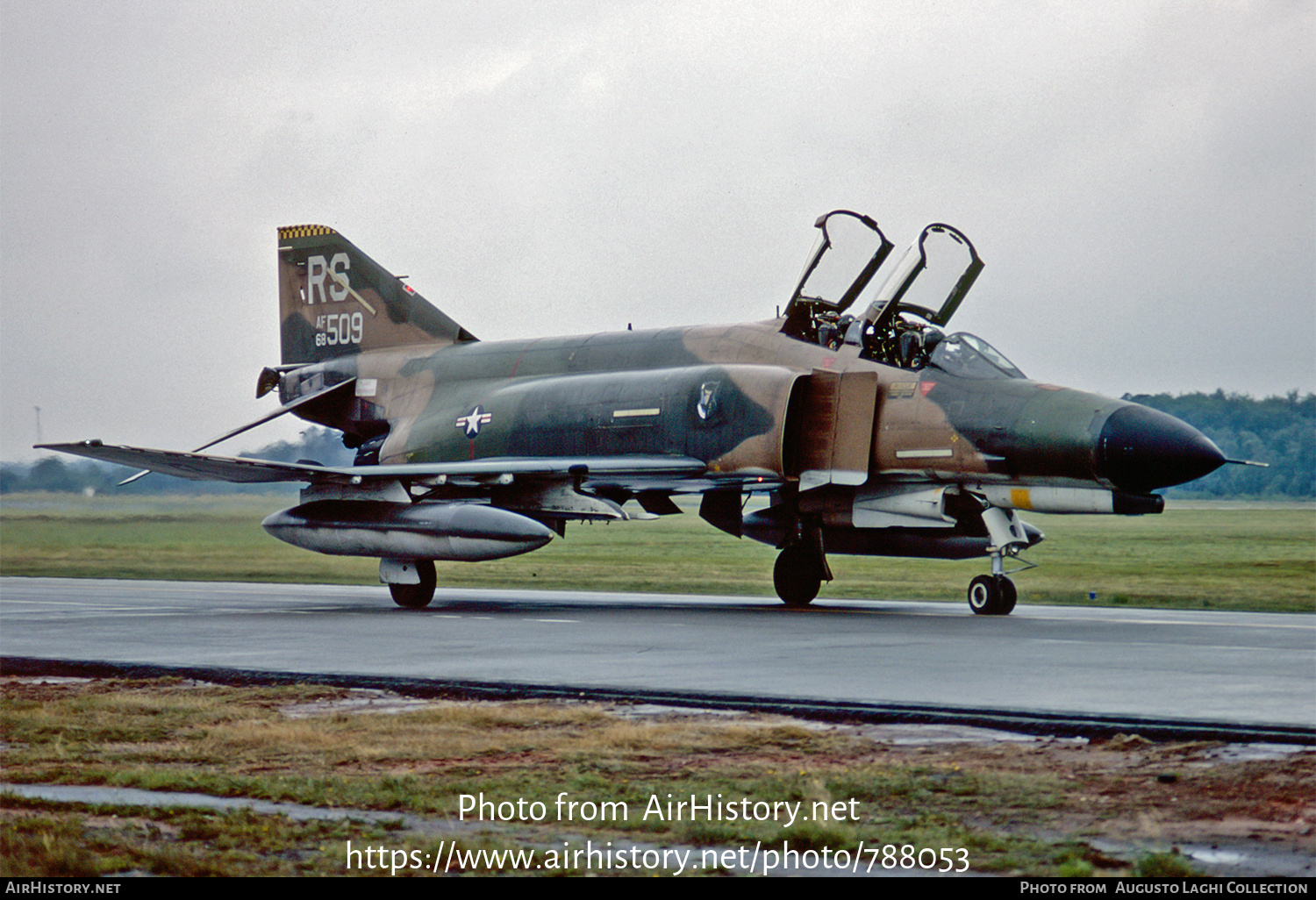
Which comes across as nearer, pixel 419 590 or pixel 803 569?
pixel 803 569

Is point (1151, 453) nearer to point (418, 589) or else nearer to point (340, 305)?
point (418, 589)

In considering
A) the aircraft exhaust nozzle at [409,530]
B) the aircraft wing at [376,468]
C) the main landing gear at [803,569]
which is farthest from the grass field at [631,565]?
the aircraft exhaust nozzle at [409,530]

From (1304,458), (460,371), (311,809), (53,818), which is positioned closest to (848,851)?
(311,809)

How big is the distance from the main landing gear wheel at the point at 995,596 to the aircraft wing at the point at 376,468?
124 inches

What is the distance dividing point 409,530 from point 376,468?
1.23m

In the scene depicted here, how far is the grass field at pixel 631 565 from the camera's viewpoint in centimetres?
2084

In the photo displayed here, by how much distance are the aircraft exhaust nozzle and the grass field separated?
6.02m

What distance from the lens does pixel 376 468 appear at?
16.4 metres

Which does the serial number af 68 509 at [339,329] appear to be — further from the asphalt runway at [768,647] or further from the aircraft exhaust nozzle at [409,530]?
the asphalt runway at [768,647]

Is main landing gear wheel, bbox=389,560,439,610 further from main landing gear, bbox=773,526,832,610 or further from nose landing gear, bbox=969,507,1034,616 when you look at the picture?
nose landing gear, bbox=969,507,1034,616

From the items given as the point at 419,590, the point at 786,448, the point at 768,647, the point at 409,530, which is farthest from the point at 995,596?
the point at 419,590

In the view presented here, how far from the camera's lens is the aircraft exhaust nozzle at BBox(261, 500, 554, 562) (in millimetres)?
14586

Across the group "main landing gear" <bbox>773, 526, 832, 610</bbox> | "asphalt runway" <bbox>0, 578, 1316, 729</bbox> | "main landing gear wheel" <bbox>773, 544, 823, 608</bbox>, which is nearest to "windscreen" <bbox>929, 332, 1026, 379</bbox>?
"asphalt runway" <bbox>0, 578, 1316, 729</bbox>

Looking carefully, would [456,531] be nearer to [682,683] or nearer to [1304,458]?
[682,683]
